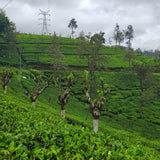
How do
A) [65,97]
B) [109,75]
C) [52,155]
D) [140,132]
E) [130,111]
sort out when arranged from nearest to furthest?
[52,155], [65,97], [140,132], [130,111], [109,75]

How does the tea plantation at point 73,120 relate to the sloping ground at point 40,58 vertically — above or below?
below

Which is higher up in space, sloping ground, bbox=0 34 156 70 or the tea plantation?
sloping ground, bbox=0 34 156 70

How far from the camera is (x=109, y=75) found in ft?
181

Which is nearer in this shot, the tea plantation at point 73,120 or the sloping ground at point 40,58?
the tea plantation at point 73,120

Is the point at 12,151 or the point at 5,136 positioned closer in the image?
the point at 12,151

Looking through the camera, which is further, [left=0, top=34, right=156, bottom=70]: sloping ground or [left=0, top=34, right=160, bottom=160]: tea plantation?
[left=0, top=34, right=156, bottom=70]: sloping ground

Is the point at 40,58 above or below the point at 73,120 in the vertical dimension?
above

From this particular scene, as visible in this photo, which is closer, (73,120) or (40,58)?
(73,120)

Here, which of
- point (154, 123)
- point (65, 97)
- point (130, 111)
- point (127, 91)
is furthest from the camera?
point (127, 91)

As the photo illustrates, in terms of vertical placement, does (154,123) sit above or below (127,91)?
below

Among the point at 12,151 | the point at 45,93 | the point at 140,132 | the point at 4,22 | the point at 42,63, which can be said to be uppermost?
the point at 4,22

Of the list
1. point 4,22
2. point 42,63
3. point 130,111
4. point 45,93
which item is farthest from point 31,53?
point 130,111

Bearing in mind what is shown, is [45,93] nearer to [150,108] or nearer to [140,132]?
[140,132]

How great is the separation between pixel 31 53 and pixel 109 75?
37.2 m
